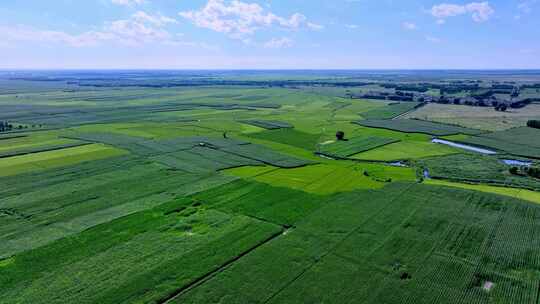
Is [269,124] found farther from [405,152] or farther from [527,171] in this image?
[527,171]

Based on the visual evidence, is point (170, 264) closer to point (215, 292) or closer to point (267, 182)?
point (215, 292)

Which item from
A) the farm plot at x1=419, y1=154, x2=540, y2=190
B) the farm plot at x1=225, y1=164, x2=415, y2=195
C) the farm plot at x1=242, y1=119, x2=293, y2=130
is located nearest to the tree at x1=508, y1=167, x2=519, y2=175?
the farm plot at x1=419, y1=154, x2=540, y2=190

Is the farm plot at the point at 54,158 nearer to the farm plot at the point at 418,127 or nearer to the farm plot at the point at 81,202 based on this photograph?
the farm plot at the point at 81,202

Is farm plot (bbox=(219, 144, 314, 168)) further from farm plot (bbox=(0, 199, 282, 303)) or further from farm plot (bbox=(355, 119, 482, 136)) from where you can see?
farm plot (bbox=(355, 119, 482, 136))

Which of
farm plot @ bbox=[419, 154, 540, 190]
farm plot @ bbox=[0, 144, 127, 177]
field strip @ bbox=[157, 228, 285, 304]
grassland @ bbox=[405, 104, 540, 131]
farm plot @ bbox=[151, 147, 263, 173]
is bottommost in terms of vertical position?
field strip @ bbox=[157, 228, 285, 304]

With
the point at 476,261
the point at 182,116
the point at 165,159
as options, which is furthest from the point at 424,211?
the point at 182,116
